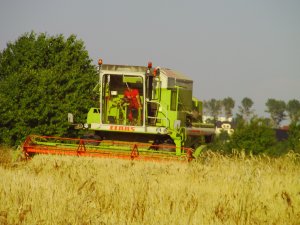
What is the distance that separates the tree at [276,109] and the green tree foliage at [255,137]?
11747cm

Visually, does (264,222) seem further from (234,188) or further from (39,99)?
(39,99)

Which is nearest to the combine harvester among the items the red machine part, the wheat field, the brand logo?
the brand logo

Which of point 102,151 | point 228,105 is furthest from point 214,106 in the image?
point 102,151

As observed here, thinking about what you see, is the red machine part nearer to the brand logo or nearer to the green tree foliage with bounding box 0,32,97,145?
the brand logo

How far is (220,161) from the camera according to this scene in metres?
11.6

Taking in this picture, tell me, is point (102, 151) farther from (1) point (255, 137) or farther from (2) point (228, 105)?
(2) point (228, 105)

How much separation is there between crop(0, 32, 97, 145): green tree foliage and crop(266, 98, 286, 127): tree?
487 ft

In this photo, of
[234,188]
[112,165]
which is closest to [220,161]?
[112,165]

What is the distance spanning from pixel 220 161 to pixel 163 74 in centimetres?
643

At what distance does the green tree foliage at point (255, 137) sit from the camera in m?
52.8

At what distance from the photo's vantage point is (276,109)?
169500mm

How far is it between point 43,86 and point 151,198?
16338 mm

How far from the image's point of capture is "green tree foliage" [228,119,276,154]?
173 feet

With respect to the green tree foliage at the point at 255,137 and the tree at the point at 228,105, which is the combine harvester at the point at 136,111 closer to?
the green tree foliage at the point at 255,137
